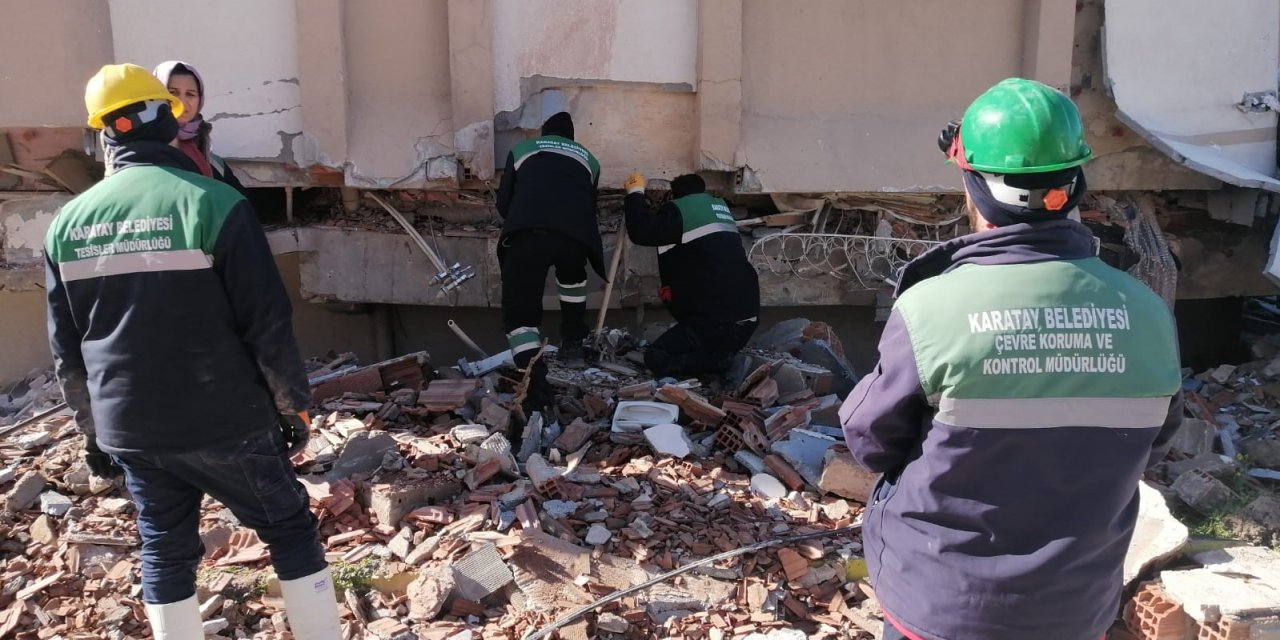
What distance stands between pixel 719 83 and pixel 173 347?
14.6 feet

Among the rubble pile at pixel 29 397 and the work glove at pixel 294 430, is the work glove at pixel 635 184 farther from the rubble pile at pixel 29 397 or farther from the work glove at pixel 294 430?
the rubble pile at pixel 29 397

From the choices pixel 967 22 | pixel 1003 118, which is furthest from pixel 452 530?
pixel 967 22

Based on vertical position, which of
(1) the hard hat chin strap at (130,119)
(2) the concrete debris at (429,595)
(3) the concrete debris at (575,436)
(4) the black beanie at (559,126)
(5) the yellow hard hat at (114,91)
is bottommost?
(2) the concrete debris at (429,595)

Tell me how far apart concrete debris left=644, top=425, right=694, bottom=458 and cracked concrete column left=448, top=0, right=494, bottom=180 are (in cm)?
236

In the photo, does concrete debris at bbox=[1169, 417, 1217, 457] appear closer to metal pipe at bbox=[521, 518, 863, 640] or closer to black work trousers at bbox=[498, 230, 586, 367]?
metal pipe at bbox=[521, 518, 863, 640]

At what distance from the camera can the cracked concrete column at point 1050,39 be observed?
6500 millimetres

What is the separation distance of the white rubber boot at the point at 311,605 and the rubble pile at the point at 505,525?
1.65ft

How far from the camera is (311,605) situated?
287 centimetres

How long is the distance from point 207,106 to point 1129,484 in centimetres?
597

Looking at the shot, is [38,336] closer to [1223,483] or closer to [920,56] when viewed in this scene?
[920,56]

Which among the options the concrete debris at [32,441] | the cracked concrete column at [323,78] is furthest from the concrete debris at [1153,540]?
the concrete debris at [32,441]

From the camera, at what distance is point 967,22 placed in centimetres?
664

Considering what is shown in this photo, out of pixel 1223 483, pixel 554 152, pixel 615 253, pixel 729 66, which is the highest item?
pixel 729 66

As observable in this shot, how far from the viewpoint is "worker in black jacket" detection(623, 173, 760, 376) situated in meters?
5.75
